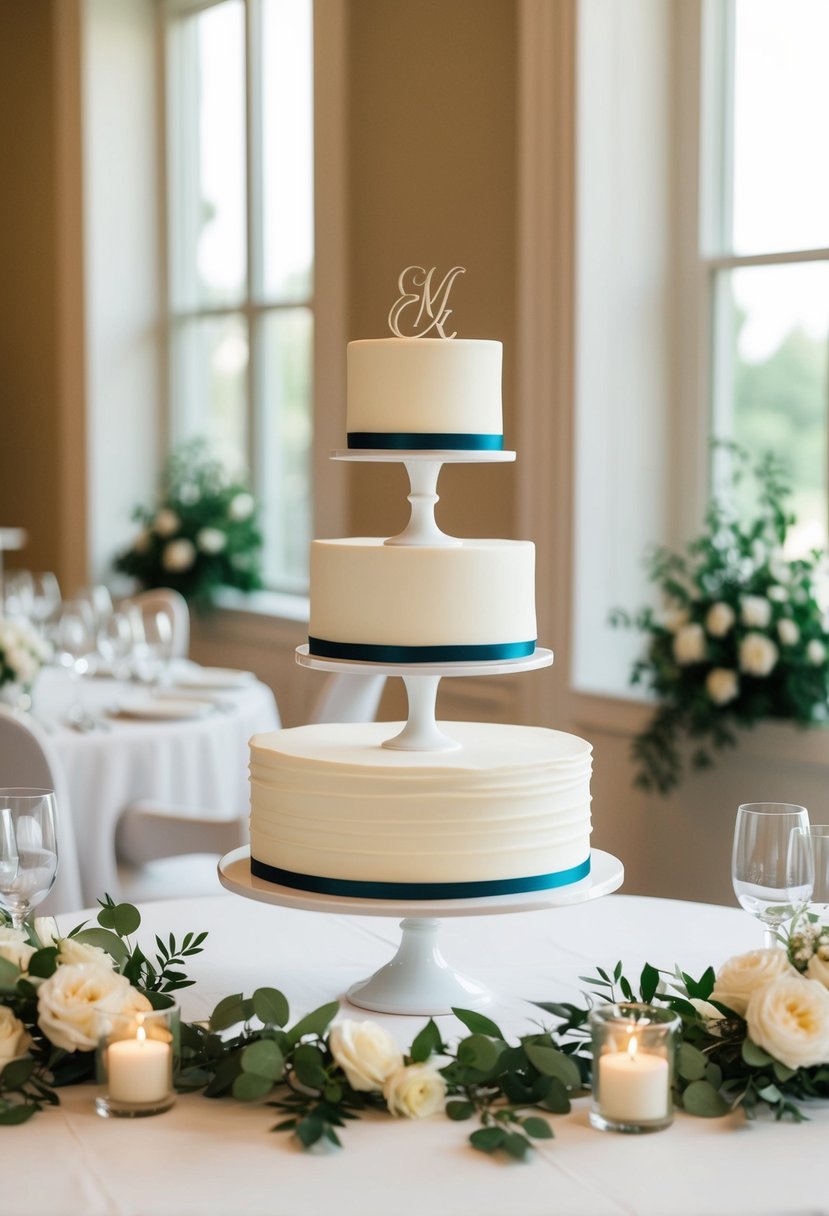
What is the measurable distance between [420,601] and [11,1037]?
579mm

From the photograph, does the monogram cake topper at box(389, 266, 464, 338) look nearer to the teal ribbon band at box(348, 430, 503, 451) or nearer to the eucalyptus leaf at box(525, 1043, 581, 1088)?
the teal ribbon band at box(348, 430, 503, 451)

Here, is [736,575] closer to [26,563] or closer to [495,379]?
[495,379]

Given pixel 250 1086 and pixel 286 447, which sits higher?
pixel 286 447

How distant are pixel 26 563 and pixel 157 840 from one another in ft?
13.0

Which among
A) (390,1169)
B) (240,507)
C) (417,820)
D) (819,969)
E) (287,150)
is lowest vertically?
(390,1169)

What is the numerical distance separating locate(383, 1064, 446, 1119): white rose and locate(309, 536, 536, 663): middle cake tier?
0.44m

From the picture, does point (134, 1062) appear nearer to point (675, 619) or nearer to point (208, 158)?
point (675, 619)

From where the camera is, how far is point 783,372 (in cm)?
369

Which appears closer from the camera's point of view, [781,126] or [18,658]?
[18,658]

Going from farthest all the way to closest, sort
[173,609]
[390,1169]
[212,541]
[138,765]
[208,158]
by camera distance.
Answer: [208,158] → [212,541] → [173,609] → [138,765] → [390,1169]

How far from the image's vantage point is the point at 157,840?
10.4 ft

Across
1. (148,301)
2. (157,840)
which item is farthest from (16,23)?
(157,840)

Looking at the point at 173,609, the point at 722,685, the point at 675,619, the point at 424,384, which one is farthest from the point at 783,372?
the point at 424,384

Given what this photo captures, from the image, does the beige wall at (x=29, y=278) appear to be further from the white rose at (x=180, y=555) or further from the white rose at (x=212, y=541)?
the white rose at (x=212, y=541)
